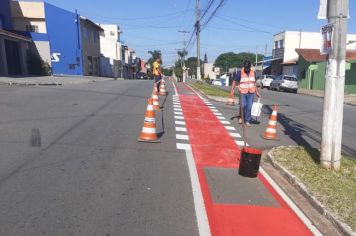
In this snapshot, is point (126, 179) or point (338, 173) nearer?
point (126, 179)

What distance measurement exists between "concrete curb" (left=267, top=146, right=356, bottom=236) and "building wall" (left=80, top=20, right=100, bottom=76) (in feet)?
136

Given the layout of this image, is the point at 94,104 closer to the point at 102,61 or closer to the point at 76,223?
the point at 76,223

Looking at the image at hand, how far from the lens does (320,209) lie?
479 cm

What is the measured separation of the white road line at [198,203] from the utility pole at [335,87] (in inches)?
86.4

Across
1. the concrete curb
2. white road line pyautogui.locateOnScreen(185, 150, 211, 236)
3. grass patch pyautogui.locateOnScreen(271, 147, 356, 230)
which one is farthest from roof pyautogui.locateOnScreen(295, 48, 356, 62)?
white road line pyautogui.locateOnScreen(185, 150, 211, 236)

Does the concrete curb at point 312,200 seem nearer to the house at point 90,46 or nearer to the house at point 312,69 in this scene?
the house at point 312,69

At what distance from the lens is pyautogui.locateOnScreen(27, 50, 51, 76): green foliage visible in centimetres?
3559

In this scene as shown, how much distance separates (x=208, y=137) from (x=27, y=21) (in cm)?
4012

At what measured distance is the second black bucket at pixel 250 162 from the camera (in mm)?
6008

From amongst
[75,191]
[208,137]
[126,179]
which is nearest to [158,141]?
[208,137]

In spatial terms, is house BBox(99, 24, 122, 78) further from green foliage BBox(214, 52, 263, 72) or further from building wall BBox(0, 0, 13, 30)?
green foliage BBox(214, 52, 263, 72)

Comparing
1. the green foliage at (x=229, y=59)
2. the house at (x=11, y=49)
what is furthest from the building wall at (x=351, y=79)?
the green foliage at (x=229, y=59)

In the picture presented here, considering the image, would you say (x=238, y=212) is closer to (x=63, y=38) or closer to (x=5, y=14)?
(x=5, y=14)

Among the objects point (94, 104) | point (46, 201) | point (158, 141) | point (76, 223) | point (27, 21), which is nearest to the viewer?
point (76, 223)
